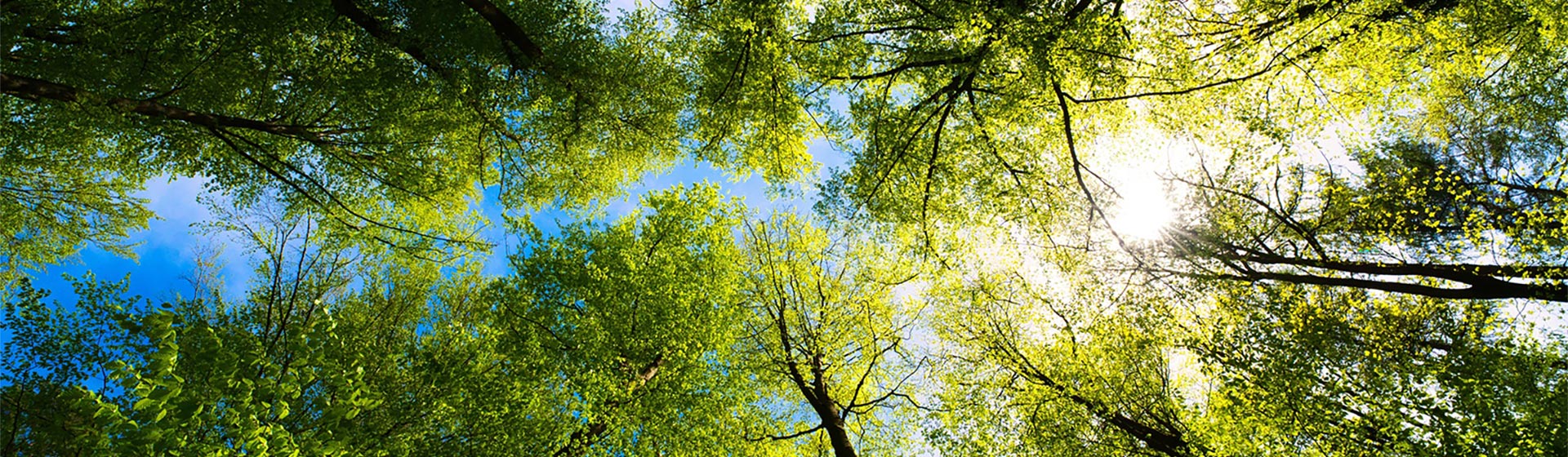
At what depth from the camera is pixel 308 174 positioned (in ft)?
42.6

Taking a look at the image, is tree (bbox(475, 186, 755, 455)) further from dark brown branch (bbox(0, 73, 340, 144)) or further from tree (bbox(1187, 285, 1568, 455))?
tree (bbox(1187, 285, 1568, 455))

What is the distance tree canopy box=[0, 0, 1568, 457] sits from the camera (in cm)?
927

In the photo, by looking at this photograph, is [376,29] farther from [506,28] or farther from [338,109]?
[506,28]

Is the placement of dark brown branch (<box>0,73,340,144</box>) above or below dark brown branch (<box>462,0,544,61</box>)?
below

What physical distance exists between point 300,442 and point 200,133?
20.8ft

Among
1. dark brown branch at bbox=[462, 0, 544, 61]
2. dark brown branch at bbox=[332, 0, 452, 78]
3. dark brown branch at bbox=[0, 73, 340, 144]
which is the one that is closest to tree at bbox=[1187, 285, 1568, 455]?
dark brown branch at bbox=[462, 0, 544, 61]

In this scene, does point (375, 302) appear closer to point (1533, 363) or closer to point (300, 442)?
point (300, 442)

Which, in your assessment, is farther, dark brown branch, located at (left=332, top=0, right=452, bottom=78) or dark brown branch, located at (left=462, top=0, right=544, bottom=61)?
dark brown branch, located at (left=332, top=0, right=452, bottom=78)

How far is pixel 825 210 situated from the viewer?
43.6 ft

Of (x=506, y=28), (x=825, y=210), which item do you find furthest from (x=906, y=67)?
(x=506, y=28)

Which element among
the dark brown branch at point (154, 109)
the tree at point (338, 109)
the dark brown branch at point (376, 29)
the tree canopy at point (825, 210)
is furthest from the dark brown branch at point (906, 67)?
the dark brown branch at point (154, 109)

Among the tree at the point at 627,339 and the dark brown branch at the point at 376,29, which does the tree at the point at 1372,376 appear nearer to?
the tree at the point at 627,339

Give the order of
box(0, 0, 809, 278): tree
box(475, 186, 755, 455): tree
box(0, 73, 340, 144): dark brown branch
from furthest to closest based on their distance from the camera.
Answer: box(475, 186, 755, 455): tree → box(0, 0, 809, 278): tree → box(0, 73, 340, 144): dark brown branch

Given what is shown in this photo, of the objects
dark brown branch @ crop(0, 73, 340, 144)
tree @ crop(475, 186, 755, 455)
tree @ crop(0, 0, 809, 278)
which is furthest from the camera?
→ tree @ crop(475, 186, 755, 455)
